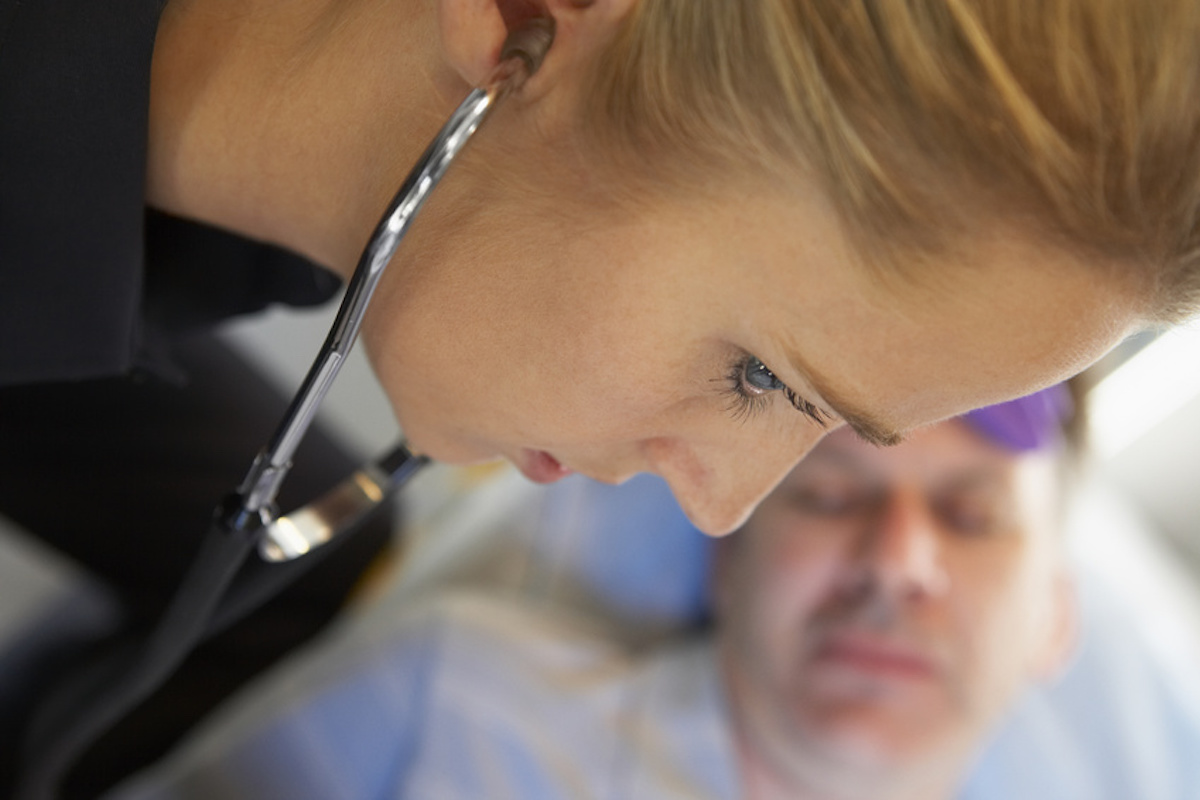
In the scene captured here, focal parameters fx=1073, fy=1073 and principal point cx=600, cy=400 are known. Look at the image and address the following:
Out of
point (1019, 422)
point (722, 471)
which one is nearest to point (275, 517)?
point (722, 471)

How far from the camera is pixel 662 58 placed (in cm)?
42

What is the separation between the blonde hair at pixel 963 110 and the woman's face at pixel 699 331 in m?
0.02

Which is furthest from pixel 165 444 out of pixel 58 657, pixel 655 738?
pixel 655 738

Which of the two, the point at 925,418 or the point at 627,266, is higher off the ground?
the point at 627,266

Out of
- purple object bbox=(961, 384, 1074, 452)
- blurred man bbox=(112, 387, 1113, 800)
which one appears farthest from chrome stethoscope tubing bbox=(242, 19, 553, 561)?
purple object bbox=(961, 384, 1074, 452)

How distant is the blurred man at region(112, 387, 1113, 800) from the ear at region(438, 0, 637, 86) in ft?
2.33

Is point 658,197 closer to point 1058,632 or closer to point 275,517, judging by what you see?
point 275,517

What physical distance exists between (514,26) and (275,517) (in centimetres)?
32

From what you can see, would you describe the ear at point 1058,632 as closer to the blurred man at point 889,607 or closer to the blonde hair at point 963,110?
the blurred man at point 889,607

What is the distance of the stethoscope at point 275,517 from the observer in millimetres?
436

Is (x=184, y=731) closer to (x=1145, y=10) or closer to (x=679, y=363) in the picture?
(x=679, y=363)

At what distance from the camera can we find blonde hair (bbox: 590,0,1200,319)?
36cm

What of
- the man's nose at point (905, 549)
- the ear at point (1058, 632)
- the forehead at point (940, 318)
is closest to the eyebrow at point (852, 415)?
the forehead at point (940, 318)

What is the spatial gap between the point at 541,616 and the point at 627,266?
86 centimetres
